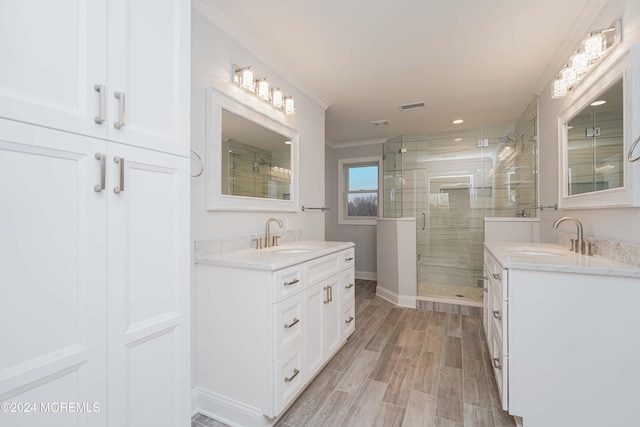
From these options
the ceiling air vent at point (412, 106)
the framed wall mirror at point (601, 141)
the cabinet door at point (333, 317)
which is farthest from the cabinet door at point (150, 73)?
the ceiling air vent at point (412, 106)

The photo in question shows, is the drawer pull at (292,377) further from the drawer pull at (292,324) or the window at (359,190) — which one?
the window at (359,190)

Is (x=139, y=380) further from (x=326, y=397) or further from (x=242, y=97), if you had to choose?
(x=242, y=97)

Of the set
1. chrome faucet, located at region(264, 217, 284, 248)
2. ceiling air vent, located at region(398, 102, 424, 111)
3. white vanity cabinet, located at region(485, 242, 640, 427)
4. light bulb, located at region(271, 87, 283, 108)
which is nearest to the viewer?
white vanity cabinet, located at region(485, 242, 640, 427)

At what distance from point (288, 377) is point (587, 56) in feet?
8.73

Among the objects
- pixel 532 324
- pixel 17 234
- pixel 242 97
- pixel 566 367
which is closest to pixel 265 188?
pixel 242 97

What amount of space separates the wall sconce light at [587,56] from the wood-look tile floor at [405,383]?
2142mm

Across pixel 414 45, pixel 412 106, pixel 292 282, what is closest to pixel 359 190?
pixel 412 106

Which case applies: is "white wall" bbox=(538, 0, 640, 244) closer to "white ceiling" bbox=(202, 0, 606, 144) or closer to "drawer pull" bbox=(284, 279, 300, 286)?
"white ceiling" bbox=(202, 0, 606, 144)

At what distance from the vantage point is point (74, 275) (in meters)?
0.83

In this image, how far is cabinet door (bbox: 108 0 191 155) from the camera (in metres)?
0.92

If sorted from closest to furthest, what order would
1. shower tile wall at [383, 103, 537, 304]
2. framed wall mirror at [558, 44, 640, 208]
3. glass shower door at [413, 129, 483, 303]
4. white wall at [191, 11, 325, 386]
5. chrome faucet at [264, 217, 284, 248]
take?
1. framed wall mirror at [558, 44, 640, 208]
2. white wall at [191, 11, 325, 386]
3. chrome faucet at [264, 217, 284, 248]
4. shower tile wall at [383, 103, 537, 304]
5. glass shower door at [413, 129, 483, 303]

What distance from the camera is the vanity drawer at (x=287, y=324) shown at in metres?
Result: 1.53

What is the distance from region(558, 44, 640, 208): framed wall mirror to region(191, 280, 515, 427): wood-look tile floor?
1.38 m

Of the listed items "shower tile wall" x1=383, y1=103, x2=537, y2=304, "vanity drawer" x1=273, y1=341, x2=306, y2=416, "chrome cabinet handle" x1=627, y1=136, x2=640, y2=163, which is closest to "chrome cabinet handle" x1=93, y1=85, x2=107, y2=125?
"vanity drawer" x1=273, y1=341, x2=306, y2=416
